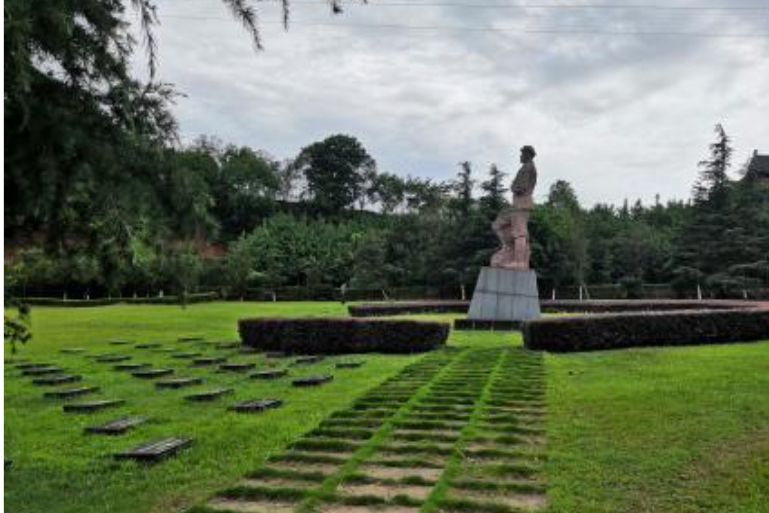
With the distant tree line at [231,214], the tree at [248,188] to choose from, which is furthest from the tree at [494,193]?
the tree at [248,188]

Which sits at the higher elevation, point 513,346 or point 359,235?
point 359,235

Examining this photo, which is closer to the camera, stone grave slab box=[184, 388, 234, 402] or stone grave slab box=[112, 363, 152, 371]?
stone grave slab box=[184, 388, 234, 402]

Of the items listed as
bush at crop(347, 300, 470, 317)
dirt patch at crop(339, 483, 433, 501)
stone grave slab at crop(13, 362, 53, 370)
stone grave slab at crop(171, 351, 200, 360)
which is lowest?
dirt patch at crop(339, 483, 433, 501)

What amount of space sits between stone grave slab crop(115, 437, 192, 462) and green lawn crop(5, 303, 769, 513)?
0.13 metres

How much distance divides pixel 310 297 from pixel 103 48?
150ft

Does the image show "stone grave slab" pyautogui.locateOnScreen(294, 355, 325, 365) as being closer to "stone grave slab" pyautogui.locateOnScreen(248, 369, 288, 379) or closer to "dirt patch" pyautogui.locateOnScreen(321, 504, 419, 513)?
"stone grave slab" pyautogui.locateOnScreen(248, 369, 288, 379)

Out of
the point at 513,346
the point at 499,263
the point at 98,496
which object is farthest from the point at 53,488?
the point at 499,263

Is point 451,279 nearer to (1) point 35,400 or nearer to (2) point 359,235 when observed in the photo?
(2) point 359,235

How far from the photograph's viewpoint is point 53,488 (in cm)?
599

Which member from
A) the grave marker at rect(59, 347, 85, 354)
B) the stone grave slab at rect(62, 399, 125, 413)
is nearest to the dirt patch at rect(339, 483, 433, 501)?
the stone grave slab at rect(62, 399, 125, 413)

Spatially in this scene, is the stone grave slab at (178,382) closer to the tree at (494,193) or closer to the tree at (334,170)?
the tree at (494,193)

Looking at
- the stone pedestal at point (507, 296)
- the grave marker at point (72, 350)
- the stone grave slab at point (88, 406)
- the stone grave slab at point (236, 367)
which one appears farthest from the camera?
the stone pedestal at point (507, 296)

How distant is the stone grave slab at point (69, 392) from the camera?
10.5 metres

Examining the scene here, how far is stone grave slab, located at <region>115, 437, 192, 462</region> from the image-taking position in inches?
263
